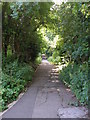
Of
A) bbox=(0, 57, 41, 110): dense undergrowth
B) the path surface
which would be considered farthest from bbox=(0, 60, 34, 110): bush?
the path surface

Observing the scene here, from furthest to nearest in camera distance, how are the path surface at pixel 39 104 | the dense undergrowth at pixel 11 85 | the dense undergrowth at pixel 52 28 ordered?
the dense undergrowth at pixel 11 85, the dense undergrowth at pixel 52 28, the path surface at pixel 39 104

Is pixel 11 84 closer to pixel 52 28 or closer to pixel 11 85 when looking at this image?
pixel 11 85

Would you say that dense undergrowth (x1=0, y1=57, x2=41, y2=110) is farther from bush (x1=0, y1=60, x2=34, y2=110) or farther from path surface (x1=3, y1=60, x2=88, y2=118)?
path surface (x1=3, y1=60, x2=88, y2=118)

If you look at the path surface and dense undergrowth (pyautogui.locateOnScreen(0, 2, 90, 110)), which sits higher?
dense undergrowth (pyautogui.locateOnScreen(0, 2, 90, 110))

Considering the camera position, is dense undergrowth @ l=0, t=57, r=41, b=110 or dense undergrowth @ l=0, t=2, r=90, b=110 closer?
dense undergrowth @ l=0, t=2, r=90, b=110

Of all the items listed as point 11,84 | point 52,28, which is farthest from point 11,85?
point 52,28

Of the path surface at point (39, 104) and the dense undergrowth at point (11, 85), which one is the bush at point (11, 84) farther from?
the path surface at point (39, 104)

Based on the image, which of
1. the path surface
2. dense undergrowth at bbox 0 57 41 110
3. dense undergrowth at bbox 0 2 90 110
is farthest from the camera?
dense undergrowth at bbox 0 57 41 110

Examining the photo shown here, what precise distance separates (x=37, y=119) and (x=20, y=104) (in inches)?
58.2

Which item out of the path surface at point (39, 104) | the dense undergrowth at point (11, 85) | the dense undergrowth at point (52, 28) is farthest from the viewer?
the dense undergrowth at point (11, 85)

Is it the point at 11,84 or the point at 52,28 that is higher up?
the point at 52,28

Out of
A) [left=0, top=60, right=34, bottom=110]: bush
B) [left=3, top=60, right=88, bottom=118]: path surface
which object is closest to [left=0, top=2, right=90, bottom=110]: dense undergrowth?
[left=0, top=60, right=34, bottom=110]: bush

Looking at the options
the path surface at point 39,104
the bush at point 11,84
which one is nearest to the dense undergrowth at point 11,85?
the bush at point 11,84

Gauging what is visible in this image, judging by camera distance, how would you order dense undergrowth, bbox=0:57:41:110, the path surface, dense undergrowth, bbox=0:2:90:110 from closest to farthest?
the path surface, dense undergrowth, bbox=0:2:90:110, dense undergrowth, bbox=0:57:41:110
